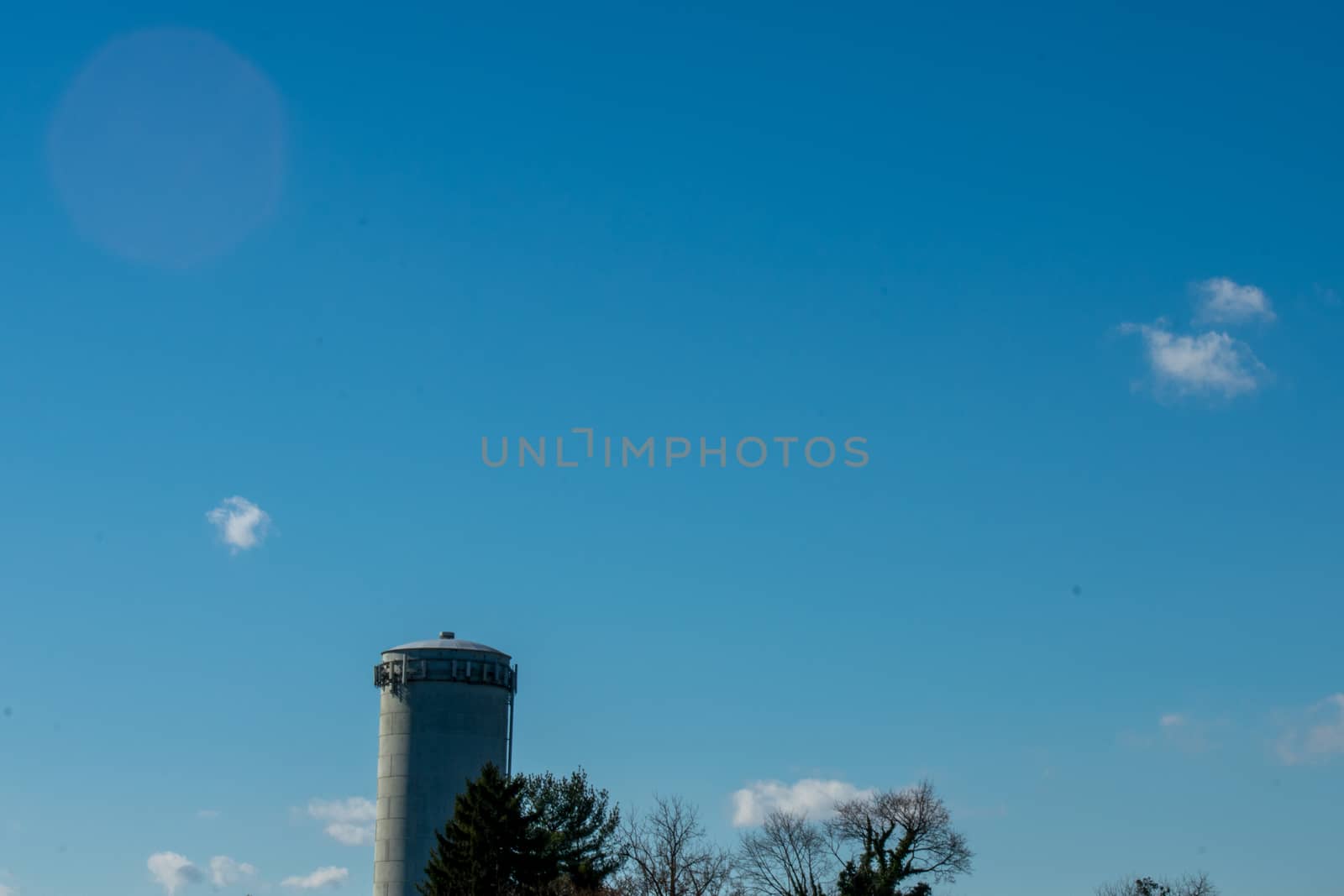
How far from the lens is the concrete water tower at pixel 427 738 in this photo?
74312 millimetres

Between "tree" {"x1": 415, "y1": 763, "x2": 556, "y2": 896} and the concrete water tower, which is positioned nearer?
"tree" {"x1": 415, "y1": 763, "x2": 556, "y2": 896}

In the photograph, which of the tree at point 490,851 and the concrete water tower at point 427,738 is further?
the concrete water tower at point 427,738

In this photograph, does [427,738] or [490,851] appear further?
[427,738]

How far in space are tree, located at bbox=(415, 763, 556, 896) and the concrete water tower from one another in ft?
43.7

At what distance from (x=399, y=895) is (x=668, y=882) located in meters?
14.8

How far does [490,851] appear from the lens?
59.7 m

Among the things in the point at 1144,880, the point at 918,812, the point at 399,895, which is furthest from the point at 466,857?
the point at 1144,880

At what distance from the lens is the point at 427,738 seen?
75.4 m

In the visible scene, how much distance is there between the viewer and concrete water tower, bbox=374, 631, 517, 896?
244 feet

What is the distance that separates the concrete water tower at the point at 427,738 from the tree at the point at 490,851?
1333 centimetres

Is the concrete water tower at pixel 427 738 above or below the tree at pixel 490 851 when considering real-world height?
above

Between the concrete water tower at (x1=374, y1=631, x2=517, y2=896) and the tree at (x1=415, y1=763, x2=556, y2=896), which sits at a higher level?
the concrete water tower at (x1=374, y1=631, x2=517, y2=896)

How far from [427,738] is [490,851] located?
656 inches

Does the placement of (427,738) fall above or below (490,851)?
above
